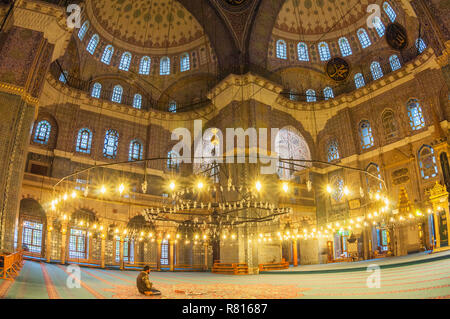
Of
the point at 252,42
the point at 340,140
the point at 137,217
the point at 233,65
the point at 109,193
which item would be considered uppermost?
the point at 252,42

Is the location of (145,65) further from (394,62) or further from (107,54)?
(394,62)

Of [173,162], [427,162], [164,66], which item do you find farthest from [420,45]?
[173,162]

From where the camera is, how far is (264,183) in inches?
614

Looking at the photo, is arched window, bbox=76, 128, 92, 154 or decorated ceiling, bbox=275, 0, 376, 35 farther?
decorated ceiling, bbox=275, 0, 376, 35

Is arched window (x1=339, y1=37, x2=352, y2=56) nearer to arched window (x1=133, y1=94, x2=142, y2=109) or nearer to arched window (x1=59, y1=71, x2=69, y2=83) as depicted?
arched window (x1=133, y1=94, x2=142, y2=109)

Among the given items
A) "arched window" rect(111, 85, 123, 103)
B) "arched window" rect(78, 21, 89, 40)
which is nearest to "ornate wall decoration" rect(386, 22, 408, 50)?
"arched window" rect(111, 85, 123, 103)

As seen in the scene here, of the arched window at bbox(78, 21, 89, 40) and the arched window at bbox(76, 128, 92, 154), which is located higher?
the arched window at bbox(78, 21, 89, 40)

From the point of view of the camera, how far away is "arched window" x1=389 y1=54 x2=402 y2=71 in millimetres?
16656

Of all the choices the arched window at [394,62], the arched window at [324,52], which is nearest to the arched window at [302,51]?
the arched window at [324,52]

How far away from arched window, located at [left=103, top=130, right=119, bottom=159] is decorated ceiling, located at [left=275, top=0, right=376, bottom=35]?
10.7 metres

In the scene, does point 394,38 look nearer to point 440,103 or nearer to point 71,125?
point 440,103
